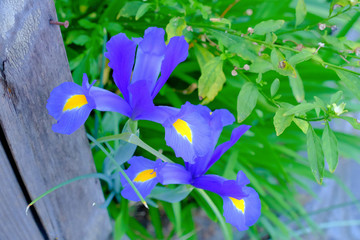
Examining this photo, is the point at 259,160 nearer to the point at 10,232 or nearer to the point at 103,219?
the point at 103,219

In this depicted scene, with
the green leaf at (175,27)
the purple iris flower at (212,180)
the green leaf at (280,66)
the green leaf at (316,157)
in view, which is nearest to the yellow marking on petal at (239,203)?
the purple iris flower at (212,180)

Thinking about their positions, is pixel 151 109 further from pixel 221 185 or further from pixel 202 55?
pixel 202 55

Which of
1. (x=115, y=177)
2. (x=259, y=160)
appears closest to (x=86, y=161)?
(x=115, y=177)

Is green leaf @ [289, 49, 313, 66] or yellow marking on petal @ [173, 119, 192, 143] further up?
green leaf @ [289, 49, 313, 66]

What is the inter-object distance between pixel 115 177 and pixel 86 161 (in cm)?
13

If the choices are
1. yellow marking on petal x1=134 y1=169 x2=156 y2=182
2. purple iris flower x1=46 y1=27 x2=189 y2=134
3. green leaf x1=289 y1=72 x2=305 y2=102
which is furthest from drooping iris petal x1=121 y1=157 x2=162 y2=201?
green leaf x1=289 y1=72 x2=305 y2=102

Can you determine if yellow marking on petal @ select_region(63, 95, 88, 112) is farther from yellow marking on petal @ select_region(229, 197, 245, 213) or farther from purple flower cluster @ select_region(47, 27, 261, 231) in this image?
yellow marking on petal @ select_region(229, 197, 245, 213)

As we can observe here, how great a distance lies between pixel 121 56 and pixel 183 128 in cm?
A: 15

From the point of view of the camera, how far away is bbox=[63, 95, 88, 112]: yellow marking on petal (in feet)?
1.76

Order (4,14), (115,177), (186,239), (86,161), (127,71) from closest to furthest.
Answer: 1. (4,14)
2. (127,71)
3. (86,161)
4. (115,177)
5. (186,239)

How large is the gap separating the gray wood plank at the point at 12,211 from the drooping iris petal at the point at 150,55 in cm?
26

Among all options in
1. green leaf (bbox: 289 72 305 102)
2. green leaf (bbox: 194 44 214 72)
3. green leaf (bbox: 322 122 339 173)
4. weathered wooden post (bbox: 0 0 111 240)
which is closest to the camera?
weathered wooden post (bbox: 0 0 111 240)

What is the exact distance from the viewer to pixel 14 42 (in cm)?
48

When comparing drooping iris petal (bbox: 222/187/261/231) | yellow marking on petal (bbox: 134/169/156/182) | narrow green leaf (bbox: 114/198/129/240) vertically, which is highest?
yellow marking on petal (bbox: 134/169/156/182)
